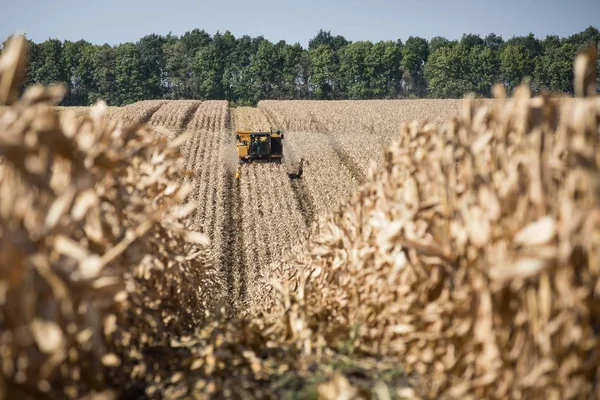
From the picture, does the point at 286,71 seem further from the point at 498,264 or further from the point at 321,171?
the point at 498,264

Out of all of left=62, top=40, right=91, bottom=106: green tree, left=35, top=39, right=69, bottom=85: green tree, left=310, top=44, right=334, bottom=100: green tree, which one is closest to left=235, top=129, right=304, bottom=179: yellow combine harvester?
left=310, top=44, right=334, bottom=100: green tree

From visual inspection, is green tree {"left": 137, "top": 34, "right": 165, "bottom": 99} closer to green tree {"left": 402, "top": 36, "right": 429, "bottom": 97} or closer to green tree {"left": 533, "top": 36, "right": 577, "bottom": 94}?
green tree {"left": 402, "top": 36, "right": 429, "bottom": 97}

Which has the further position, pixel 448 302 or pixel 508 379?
pixel 448 302

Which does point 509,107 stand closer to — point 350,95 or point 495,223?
point 495,223

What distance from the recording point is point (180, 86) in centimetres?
9894

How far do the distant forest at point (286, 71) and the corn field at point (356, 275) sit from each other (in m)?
86.3

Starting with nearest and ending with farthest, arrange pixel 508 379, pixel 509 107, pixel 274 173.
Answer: pixel 508 379, pixel 509 107, pixel 274 173

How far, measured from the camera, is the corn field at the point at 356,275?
2.17 metres

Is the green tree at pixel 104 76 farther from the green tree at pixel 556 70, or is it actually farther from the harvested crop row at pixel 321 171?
the green tree at pixel 556 70

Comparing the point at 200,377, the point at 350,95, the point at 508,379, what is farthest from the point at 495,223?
the point at 350,95

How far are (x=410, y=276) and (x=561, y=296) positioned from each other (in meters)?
1.00

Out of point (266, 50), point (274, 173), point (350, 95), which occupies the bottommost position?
point (274, 173)

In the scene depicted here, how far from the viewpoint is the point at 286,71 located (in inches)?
3777

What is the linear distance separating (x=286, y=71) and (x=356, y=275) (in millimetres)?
94604
